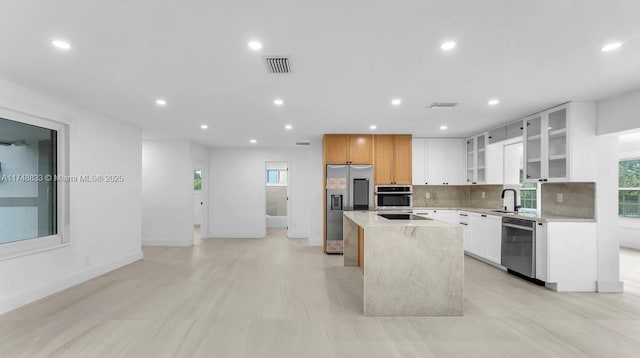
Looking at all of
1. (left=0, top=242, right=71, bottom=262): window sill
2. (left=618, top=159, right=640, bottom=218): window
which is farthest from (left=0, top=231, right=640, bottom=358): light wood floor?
(left=618, top=159, right=640, bottom=218): window

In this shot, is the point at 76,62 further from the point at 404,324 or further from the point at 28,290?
the point at 404,324

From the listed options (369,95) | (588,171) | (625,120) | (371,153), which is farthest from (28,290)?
(625,120)

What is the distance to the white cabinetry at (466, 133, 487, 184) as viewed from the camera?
6.15 m

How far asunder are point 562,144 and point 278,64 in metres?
3.97

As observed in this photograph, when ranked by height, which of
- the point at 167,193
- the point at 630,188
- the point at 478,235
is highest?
the point at 630,188

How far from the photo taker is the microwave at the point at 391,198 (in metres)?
6.38

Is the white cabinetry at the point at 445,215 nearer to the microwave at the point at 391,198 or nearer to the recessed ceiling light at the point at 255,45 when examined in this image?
the microwave at the point at 391,198

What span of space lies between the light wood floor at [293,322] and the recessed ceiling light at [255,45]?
244cm

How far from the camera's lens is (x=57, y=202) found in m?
4.25

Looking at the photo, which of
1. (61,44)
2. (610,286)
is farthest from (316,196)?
(61,44)

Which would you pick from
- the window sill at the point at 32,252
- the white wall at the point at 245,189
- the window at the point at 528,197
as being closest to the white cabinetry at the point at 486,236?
the window at the point at 528,197

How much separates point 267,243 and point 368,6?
642 cm

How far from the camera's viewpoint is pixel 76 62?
2891 mm

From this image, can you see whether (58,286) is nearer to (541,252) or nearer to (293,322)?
(293,322)
